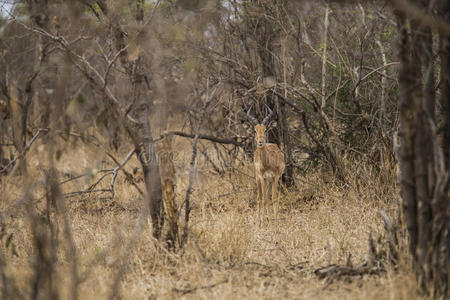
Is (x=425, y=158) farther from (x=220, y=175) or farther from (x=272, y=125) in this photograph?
(x=220, y=175)

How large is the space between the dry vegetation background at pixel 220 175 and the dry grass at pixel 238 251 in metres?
0.02

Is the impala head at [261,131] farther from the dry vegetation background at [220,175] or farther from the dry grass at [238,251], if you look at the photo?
the dry grass at [238,251]

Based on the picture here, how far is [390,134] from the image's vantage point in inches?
228

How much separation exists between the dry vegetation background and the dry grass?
0.06 ft

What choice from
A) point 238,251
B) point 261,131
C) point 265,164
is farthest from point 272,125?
point 238,251

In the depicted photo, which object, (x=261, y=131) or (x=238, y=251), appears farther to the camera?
(x=261, y=131)

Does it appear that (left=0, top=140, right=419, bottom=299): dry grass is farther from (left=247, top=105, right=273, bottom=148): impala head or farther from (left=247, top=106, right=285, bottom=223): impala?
(left=247, top=105, right=273, bottom=148): impala head

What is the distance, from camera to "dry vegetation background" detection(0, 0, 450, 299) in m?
2.88

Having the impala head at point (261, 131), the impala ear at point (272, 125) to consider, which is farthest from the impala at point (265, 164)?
the impala ear at point (272, 125)

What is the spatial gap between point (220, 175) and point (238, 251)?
325 cm

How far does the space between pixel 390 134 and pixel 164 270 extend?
3314mm

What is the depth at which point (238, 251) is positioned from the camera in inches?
160

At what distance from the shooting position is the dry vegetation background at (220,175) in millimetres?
2882

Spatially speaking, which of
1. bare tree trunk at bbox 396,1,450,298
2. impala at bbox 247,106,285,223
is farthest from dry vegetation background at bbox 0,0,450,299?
impala at bbox 247,106,285,223
